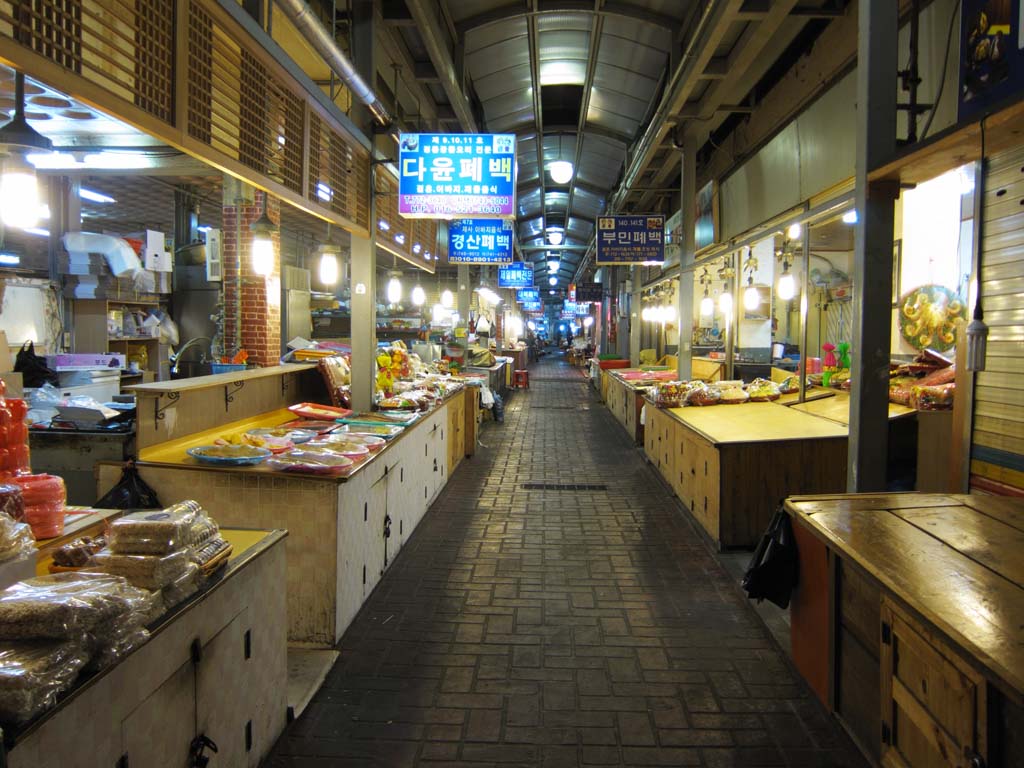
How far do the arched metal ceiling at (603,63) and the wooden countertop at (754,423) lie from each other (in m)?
3.80

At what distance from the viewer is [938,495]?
3467mm

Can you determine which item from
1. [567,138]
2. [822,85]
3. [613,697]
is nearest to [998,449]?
[613,697]

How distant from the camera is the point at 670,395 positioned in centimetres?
822

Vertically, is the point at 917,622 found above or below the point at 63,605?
below

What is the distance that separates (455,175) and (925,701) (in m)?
6.18

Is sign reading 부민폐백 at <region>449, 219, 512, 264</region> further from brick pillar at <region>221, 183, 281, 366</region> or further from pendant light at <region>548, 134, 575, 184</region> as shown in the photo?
brick pillar at <region>221, 183, 281, 366</region>

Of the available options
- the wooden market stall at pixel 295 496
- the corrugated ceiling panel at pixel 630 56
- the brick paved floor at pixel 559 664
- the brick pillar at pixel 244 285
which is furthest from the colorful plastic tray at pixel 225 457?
the corrugated ceiling panel at pixel 630 56

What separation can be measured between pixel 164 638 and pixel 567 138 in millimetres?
13039

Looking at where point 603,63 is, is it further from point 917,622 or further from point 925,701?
point 925,701

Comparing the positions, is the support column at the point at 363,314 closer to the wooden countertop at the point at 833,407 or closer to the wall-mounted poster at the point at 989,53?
the wooden countertop at the point at 833,407

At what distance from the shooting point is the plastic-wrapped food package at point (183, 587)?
2.17m

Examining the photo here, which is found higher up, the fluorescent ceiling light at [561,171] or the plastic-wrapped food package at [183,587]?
the fluorescent ceiling light at [561,171]

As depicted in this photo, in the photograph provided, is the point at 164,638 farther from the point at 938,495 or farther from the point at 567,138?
the point at 567,138

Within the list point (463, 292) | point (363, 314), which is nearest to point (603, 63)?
point (463, 292)
